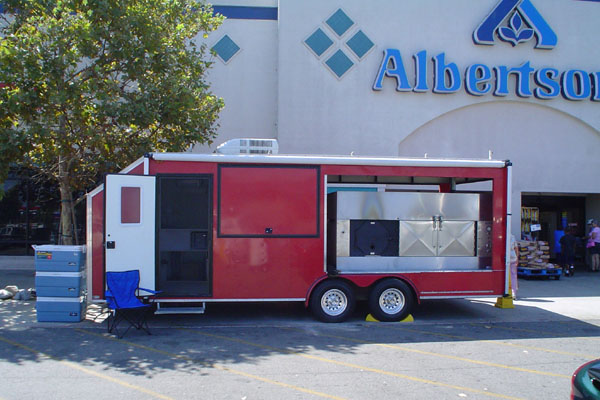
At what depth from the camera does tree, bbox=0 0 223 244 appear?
8.82m

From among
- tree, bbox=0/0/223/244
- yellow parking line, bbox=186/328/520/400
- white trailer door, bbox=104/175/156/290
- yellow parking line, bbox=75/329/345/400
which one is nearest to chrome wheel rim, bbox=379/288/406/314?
yellow parking line, bbox=186/328/520/400

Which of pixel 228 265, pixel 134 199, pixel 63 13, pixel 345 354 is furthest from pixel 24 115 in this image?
pixel 345 354

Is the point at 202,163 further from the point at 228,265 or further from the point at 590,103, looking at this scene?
the point at 590,103

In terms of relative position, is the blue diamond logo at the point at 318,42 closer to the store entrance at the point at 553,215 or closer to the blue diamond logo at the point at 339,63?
the blue diamond logo at the point at 339,63

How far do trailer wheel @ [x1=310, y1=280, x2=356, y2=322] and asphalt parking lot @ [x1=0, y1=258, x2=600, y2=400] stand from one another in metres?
0.18

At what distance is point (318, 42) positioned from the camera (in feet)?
48.2

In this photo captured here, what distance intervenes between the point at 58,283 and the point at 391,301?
5.65 m

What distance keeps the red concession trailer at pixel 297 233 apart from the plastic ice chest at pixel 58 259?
11.3 inches

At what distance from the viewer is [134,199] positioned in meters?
7.85

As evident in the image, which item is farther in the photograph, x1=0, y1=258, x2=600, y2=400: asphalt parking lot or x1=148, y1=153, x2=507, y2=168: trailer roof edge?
x1=148, y1=153, x2=507, y2=168: trailer roof edge

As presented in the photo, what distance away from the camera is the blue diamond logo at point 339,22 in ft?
48.4

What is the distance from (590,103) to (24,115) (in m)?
16.3

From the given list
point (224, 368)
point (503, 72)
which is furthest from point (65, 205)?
point (503, 72)

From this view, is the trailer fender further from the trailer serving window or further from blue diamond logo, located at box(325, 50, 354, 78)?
blue diamond logo, located at box(325, 50, 354, 78)
